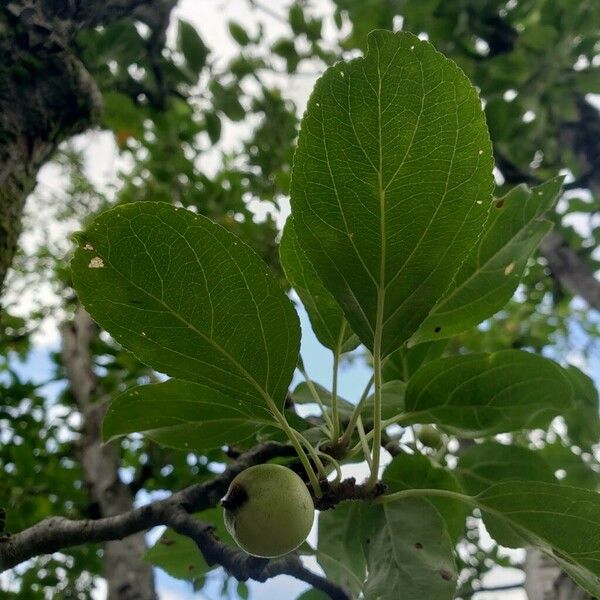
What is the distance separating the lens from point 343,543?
1198 millimetres

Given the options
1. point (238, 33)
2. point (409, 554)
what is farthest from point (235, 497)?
point (238, 33)

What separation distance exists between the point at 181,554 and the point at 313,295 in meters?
0.63

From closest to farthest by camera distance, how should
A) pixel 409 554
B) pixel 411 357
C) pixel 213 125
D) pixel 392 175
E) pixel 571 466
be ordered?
pixel 392 175 < pixel 409 554 < pixel 411 357 < pixel 571 466 < pixel 213 125

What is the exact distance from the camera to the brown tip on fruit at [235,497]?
0.79 meters

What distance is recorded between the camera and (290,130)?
3408mm

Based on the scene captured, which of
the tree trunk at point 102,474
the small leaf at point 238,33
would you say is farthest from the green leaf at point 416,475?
the small leaf at point 238,33

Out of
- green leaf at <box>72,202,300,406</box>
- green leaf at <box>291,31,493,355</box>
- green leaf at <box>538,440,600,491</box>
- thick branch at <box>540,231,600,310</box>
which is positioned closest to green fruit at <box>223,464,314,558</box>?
green leaf at <box>72,202,300,406</box>

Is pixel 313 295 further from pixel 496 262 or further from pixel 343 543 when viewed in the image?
pixel 343 543

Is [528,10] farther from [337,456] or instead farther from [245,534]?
[245,534]

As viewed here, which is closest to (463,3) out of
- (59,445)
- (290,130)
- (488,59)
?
(488,59)

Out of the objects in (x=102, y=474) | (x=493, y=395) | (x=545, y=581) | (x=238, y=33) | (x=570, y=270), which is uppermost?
(x=238, y=33)

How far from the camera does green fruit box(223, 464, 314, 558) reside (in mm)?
764

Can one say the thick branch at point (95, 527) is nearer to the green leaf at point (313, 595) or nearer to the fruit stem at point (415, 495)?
the fruit stem at point (415, 495)

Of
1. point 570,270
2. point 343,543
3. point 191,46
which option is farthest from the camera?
point 570,270
